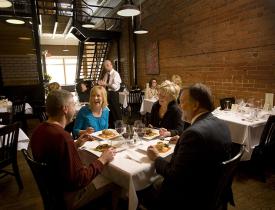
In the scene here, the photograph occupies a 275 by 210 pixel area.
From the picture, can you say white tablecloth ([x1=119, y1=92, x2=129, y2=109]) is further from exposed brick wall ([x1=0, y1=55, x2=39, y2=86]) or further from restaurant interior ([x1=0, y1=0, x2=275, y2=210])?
exposed brick wall ([x1=0, y1=55, x2=39, y2=86])

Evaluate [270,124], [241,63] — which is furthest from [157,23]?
[270,124]

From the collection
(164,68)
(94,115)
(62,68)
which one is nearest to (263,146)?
(94,115)

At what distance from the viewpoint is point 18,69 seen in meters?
6.68

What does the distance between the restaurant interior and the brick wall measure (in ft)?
0.06

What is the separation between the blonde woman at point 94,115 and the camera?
2.44 m

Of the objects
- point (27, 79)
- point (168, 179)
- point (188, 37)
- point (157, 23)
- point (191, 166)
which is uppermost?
point (157, 23)

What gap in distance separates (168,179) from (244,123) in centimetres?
179

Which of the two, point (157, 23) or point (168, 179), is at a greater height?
point (157, 23)

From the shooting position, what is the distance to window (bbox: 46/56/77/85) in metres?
14.9

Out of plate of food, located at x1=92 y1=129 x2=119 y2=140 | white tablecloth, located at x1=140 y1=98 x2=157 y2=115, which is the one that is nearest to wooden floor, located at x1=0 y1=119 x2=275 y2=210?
plate of food, located at x1=92 y1=129 x2=119 y2=140

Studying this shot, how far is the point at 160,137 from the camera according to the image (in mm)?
2023

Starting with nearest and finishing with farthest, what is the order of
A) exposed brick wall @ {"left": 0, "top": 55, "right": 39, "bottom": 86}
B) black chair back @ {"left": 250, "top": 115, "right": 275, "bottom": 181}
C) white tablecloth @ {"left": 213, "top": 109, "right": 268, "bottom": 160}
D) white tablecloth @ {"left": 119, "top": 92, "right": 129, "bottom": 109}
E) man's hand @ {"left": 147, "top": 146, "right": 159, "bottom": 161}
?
man's hand @ {"left": 147, "top": 146, "right": 159, "bottom": 161} → black chair back @ {"left": 250, "top": 115, "right": 275, "bottom": 181} → white tablecloth @ {"left": 213, "top": 109, "right": 268, "bottom": 160} → white tablecloth @ {"left": 119, "top": 92, "right": 129, "bottom": 109} → exposed brick wall @ {"left": 0, "top": 55, "right": 39, "bottom": 86}

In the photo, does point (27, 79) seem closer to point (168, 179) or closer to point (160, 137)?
point (160, 137)

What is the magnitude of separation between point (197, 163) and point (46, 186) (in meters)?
0.88
